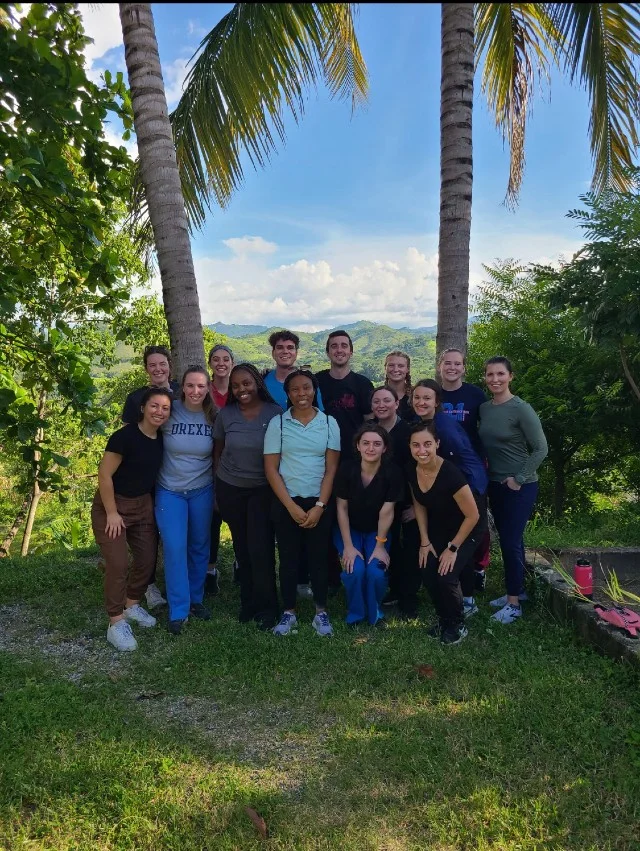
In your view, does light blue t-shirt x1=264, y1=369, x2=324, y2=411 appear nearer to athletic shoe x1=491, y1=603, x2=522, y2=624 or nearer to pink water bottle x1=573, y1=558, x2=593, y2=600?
athletic shoe x1=491, y1=603, x2=522, y2=624

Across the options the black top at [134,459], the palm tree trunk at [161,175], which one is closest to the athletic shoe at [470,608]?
the black top at [134,459]

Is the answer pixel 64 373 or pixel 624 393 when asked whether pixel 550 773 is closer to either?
pixel 64 373

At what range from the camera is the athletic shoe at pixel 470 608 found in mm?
4891

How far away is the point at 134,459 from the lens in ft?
15.5

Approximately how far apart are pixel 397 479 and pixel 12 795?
9.69ft

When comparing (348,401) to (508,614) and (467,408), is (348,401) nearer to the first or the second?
(467,408)

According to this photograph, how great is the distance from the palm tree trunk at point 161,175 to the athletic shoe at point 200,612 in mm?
2277

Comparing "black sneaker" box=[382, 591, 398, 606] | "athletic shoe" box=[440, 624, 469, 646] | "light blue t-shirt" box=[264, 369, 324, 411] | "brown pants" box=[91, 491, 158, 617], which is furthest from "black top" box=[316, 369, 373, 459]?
"brown pants" box=[91, 491, 158, 617]

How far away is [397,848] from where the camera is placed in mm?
2650

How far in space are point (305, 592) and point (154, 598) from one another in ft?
4.23

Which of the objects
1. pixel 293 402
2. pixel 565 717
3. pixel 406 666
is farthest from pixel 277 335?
pixel 565 717

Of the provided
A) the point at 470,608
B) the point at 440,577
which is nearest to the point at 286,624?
the point at 440,577

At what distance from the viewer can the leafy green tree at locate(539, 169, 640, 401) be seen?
563 centimetres

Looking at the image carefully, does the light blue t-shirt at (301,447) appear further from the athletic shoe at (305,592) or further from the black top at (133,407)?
the athletic shoe at (305,592)
